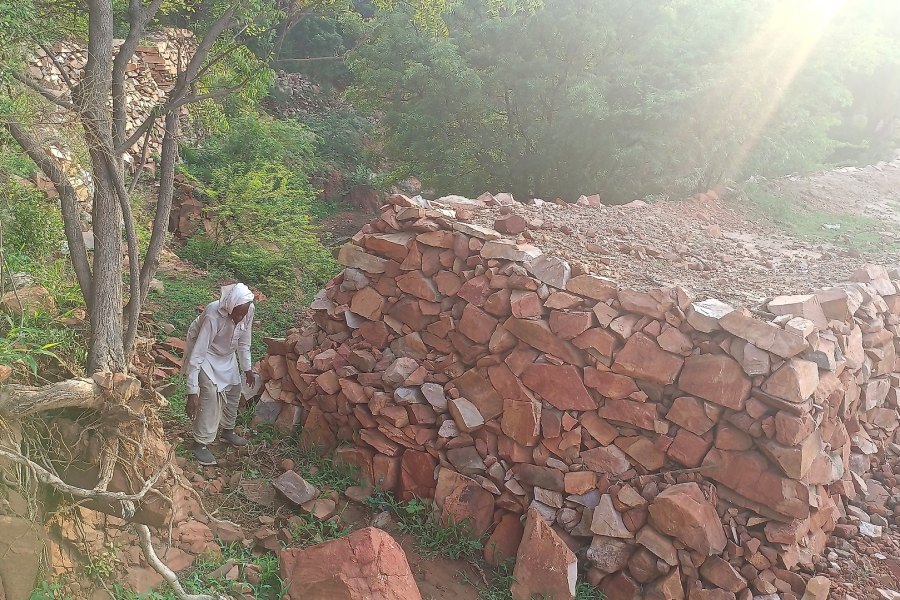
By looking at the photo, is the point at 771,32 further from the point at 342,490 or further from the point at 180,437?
the point at 180,437

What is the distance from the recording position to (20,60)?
3359 millimetres

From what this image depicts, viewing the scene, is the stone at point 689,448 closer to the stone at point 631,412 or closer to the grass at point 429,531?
the stone at point 631,412

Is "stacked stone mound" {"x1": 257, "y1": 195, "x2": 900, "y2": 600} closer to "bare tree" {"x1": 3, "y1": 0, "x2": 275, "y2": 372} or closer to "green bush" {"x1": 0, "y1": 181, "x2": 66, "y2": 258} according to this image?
"bare tree" {"x1": 3, "y1": 0, "x2": 275, "y2": 372}

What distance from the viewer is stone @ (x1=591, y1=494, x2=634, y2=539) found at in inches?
148

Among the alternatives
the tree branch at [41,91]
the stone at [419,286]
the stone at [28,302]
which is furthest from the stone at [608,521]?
the tree branch at [41,91]

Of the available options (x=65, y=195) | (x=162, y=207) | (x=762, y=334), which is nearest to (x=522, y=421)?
(x=762, y=334)

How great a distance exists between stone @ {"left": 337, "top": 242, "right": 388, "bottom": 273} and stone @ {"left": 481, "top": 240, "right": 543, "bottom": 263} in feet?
2.90

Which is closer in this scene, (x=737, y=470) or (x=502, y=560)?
(x=737, y=470)

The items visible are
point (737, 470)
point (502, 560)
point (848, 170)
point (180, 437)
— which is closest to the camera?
point (737, 470)

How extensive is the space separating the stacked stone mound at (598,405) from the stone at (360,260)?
19 millimetres

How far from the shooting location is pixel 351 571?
3.03m

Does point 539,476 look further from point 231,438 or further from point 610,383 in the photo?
point 231,438

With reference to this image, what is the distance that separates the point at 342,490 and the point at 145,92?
9039 mm

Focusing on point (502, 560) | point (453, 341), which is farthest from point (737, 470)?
point (453, 341)
